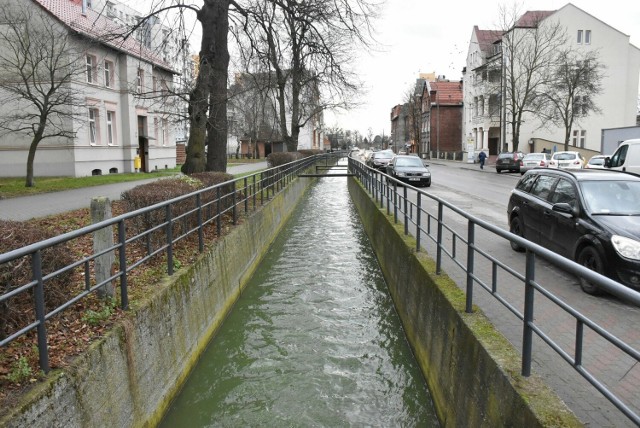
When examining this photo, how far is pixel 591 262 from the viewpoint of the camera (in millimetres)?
6648

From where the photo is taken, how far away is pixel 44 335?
3.50 m

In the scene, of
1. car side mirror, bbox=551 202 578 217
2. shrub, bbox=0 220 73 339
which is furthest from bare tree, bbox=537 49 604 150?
shrub, bbox=0 220 73 339

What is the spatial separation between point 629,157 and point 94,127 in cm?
2732

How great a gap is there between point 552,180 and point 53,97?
24.6 meters

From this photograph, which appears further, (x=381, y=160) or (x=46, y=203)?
(x=381, y=160)

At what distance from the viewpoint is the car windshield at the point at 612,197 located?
7012mm

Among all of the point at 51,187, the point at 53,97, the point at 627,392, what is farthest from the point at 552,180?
the point at 53,97

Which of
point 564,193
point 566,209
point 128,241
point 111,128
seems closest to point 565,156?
point 564,193

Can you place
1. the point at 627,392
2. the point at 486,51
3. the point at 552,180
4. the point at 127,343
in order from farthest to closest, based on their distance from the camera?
the point at 486,51
the point at 552,180
the point at 127,343
the point at 627,392

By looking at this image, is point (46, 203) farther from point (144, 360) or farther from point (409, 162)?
point (409, 162)

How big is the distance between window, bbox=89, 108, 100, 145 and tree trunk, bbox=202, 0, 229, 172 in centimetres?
1782

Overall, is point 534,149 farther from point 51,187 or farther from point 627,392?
point 627,392

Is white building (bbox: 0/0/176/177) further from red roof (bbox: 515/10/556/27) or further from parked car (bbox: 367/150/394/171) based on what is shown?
red roof (bbox: 515/10/556/27)

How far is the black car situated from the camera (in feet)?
20.4
